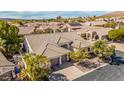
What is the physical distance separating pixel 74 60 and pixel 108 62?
1646 mm

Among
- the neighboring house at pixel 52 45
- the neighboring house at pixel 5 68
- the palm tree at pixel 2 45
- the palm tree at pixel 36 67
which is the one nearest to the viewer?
the neighboring house at pixel 5 68

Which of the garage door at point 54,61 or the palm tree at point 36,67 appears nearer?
the palm tree at point 36,67

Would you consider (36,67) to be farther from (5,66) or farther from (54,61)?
(5,66)

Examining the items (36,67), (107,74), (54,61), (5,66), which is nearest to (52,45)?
(54,61)

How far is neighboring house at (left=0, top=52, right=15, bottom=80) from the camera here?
680cm

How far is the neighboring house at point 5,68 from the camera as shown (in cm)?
680

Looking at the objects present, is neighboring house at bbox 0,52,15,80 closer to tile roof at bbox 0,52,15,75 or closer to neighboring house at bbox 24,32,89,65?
tile roof at bbox 0,52,15,75

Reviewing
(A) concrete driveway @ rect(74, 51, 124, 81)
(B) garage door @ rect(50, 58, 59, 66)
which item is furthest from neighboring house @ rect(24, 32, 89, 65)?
(A) concrete driveway @ rect(74, 51, 124, 81)

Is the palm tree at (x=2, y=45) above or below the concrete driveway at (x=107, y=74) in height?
above

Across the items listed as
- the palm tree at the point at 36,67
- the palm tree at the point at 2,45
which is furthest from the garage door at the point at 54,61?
the palm tree at the point at 2,45

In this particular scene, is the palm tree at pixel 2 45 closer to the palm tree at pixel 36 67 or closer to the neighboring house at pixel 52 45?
the palm tree at pixel 36 67
